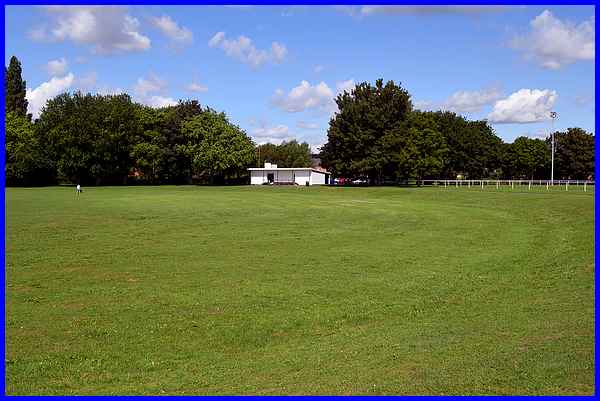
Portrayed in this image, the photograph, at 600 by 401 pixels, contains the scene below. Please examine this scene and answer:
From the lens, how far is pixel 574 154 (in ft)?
371

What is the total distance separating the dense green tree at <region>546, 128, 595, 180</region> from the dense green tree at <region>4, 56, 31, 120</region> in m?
92.4

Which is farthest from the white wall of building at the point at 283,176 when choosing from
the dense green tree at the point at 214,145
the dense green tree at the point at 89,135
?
the dense green tree at the point at 89,135

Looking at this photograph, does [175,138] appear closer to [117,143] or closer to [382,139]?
[117,143]

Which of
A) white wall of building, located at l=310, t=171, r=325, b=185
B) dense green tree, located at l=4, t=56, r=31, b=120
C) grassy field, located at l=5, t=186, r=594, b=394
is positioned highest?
dense green tree, located at l=4, t=56, r=31, b=120

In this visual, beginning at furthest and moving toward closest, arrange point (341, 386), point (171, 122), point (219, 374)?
1. point (171, 122)
2. point (219, 374)
3. point (341, 386)

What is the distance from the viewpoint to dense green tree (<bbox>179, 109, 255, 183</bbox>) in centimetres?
9769

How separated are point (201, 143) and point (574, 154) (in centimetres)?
6460

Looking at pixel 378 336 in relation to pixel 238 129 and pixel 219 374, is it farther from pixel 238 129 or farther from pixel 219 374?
pixel 238 129

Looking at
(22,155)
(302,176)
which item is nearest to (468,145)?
(302,176)

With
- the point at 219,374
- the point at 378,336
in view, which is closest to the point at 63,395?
the point at 219,374

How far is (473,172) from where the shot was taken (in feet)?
377

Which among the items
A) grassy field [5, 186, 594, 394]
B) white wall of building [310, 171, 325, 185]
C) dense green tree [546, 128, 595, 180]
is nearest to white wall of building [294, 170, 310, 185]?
white wall of building [310, 171, 325, 185]

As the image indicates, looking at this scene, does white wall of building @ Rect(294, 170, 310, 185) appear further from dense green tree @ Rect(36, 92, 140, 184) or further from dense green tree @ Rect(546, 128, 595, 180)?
dense green tree @ Rect(546, 128, 595, 180)

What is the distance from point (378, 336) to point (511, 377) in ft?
9.66
